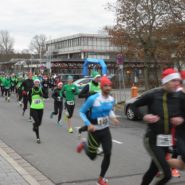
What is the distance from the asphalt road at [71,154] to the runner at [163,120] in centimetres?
160

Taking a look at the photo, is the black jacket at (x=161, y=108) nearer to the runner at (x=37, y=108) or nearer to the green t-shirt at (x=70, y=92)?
the runner at (x=37, y=108)

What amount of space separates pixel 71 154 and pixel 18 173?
2.35 meters

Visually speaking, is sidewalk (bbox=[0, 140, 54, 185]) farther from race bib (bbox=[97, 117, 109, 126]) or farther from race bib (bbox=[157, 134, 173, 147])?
race bib (bbox=[157, 134, 173, 147])

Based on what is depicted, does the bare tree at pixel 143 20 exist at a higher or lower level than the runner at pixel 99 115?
higher

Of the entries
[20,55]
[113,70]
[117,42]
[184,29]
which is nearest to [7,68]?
[20,55]

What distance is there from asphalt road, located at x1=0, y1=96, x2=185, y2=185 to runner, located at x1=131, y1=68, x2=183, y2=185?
1.60 metres

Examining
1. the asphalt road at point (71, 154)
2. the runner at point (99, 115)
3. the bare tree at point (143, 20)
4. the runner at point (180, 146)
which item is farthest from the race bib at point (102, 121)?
the bare tree at point (143, 20)

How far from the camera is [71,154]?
9430mm

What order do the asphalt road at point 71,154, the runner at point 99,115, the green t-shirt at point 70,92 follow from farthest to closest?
the green t-shirt at point 70,92 → the asphalt road at point 71,154 → the runner at point 99,115

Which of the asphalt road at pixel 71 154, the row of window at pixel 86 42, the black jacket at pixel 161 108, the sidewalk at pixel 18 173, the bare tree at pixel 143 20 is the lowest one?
the asphalt road at pixel 71 154

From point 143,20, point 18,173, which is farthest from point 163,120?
point 143,20

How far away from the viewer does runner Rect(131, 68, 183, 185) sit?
17.5ft

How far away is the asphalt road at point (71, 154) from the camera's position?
7367 mm

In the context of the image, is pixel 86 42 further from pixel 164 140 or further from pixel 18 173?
pixel 164 140
